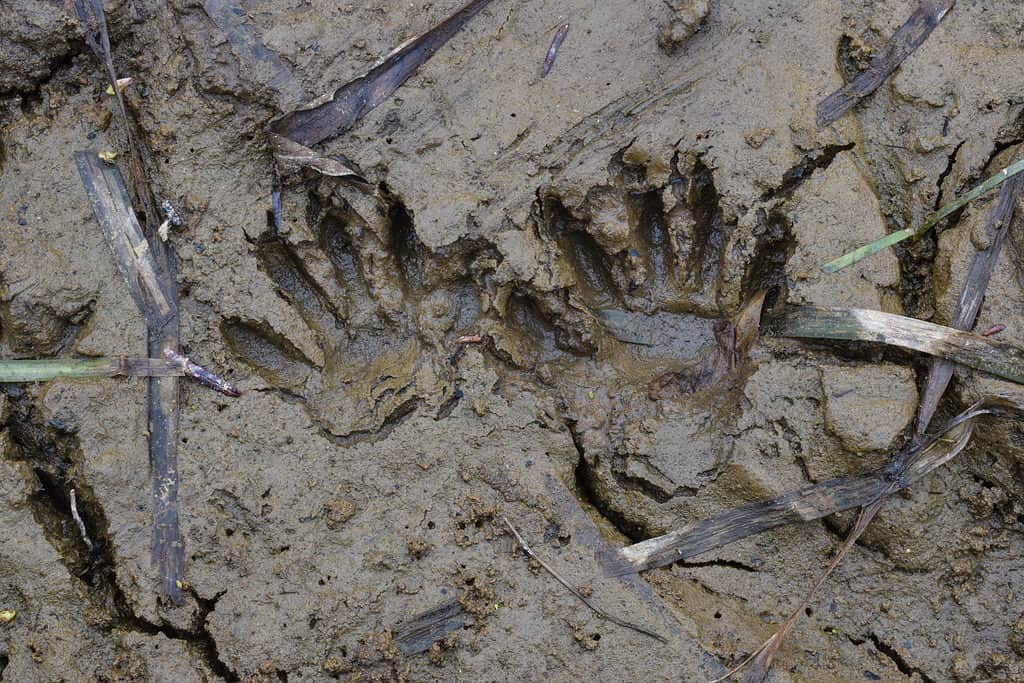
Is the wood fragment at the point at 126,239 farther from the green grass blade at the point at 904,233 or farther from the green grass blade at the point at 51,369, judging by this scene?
the green grass blade at the point at 904,233

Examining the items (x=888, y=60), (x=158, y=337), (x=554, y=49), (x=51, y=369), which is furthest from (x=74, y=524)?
(x=888, y=60)

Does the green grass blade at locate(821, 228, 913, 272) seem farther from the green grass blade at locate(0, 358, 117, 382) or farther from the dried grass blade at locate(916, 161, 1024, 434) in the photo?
the green grass blade at locate(0, 358, 117, 382)

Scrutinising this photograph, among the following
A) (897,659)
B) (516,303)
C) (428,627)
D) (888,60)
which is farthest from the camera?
(516,303)

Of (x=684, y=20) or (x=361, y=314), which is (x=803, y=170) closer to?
(x=684, y=20)

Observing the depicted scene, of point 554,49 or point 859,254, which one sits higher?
point 554,49

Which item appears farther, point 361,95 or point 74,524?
point 361,95

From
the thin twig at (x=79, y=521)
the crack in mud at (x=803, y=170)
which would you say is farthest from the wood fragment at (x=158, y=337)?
the crack in mud at (x=803, y=170)
